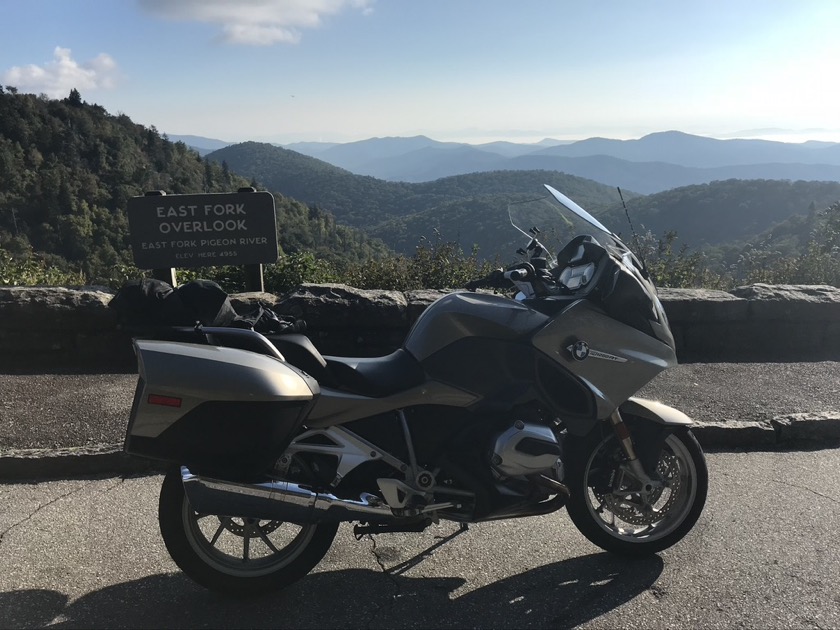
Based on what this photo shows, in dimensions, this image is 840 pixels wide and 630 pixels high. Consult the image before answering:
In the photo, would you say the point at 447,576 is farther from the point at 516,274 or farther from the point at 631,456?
the point at 516,274

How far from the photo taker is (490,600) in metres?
2.72

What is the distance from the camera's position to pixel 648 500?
2994mm

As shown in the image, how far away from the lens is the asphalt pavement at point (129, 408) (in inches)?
151

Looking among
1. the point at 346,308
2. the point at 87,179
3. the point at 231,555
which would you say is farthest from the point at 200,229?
the point at 87,179

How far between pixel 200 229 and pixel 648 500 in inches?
182

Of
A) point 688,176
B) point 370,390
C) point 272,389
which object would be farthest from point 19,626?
point 688,176

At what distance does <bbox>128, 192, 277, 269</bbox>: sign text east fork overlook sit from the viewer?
5.79m

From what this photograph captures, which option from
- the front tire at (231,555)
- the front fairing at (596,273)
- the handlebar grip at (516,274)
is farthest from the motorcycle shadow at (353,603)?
the handlebar grip at (516,274)

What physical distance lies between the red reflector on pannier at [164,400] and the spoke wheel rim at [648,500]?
186cm

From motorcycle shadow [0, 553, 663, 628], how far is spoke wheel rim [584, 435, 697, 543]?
21 cm

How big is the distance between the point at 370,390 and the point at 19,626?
1.66 metres

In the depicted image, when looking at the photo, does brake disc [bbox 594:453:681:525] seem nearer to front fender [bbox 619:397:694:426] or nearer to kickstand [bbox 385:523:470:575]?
front fender [bbox 619:397:694:426]

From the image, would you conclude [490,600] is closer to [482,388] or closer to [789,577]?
[482,388]

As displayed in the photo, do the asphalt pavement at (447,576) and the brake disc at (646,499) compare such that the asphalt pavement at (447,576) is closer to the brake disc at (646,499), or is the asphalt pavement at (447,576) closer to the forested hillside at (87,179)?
the brake disc at (646,499)
